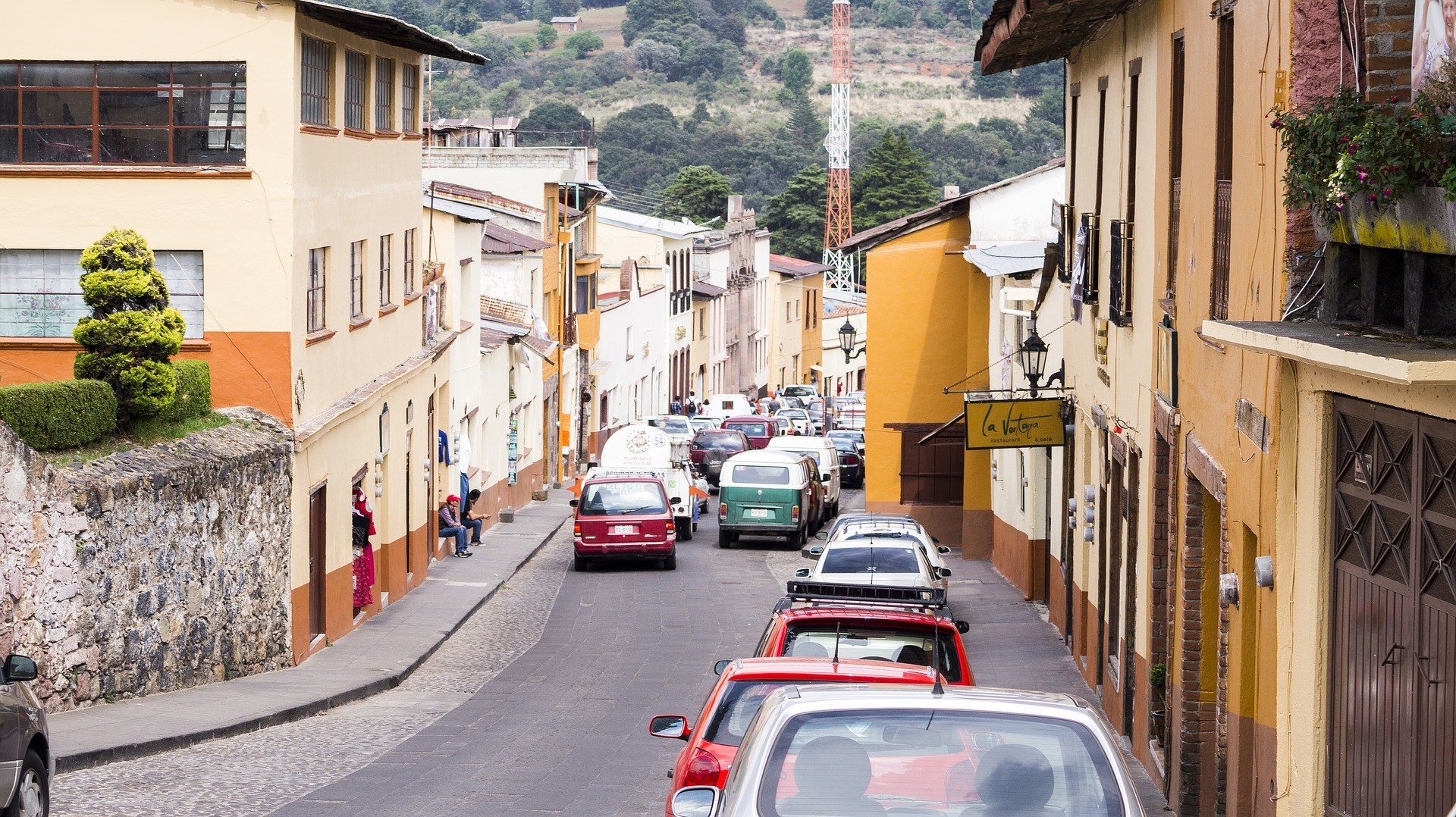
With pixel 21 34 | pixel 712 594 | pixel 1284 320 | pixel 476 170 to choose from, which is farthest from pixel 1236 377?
pixel 476 170

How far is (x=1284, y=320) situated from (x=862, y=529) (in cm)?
1759

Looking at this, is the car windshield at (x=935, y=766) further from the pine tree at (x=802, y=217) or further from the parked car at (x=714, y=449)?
the pine tree at (x=802, y=217)

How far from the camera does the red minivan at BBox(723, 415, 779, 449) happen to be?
176ft

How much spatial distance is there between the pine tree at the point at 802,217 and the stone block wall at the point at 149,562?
84.1 meters

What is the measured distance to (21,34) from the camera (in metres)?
19.8

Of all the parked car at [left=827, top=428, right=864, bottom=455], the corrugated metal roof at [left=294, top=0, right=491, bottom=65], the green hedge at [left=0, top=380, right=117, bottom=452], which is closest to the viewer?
the green hedge at [left=0, top=380, right=117, bottom=452]

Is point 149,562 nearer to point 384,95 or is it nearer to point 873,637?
point 873,637

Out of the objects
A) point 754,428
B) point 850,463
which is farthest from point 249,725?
point 754,428

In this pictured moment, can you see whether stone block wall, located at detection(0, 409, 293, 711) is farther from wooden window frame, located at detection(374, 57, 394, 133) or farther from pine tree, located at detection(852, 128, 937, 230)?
pine tree, located at detection(852, 128, 937, 230)

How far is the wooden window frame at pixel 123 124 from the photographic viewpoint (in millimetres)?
19938

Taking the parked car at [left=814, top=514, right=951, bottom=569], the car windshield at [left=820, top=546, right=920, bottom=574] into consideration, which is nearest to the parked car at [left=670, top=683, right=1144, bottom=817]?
the car windshield at [left=820, top=546, right=920, bottom=574]

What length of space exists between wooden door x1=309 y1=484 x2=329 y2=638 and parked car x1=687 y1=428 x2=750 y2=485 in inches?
1045

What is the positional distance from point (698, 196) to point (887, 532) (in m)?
77.9

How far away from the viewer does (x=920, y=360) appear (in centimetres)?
3588
